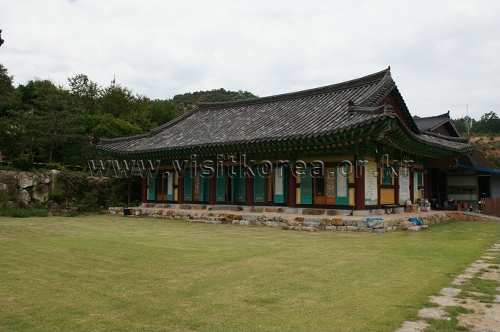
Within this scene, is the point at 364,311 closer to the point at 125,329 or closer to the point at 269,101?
the point at 125,329

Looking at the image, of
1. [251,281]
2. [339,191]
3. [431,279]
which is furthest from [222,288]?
[339,191]

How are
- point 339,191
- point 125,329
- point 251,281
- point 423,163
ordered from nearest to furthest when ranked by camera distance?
1. point 125,329
2. point 251,281
3. point 339,191
4. point 423,163

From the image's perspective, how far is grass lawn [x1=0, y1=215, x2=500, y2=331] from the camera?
13.0ft

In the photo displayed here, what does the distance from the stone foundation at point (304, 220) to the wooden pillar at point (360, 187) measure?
35.3 inches

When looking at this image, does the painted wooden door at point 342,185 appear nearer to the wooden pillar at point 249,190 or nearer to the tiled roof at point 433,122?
the wooden pillar at point 249,190

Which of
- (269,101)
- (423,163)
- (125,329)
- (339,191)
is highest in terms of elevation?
(269,101)

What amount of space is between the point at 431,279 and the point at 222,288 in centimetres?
311

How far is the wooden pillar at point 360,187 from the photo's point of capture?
45.4 ft

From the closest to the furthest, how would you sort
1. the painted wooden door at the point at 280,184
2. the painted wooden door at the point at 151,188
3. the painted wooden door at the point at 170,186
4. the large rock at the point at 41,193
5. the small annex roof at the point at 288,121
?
the small annex roof at the point at 288,121, the painted wooden door at the point at 280,184, the large rock at the point at 41,193, the painted wooden door at the point at 170,186, the painted wooden door at the point at 151,188

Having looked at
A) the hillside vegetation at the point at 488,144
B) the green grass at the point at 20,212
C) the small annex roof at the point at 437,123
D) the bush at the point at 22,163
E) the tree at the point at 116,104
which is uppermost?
the tree at the point at 116,104

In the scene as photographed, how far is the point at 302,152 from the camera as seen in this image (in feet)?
50.1

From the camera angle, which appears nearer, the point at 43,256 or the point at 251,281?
the point at 251,281

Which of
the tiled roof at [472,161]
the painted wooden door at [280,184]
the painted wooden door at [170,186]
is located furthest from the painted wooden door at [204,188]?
the tiled roof at [472,161]

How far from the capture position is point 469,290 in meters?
5.20
